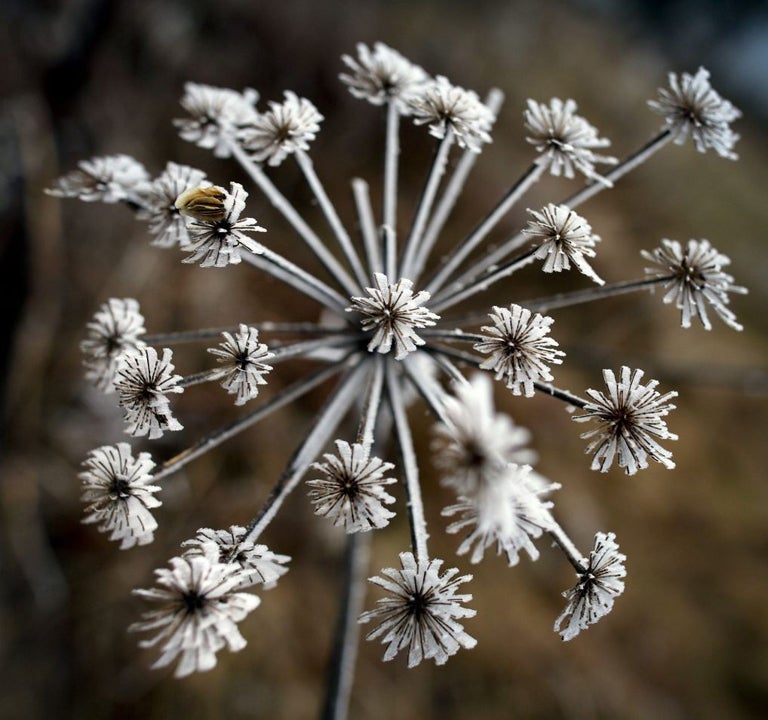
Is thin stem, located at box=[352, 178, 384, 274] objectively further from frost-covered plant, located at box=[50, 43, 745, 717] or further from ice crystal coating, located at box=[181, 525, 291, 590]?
ice crystal coating, located at box=[181, 525, 291, 590]

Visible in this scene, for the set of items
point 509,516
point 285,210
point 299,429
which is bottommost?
point 509,516

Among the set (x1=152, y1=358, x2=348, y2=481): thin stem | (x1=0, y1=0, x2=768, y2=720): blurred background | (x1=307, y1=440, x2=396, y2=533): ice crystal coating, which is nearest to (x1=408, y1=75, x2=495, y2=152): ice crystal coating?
(x1=152, y1=358, x2=348, y2=481): thin stem

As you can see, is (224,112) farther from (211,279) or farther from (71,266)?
(71,266)

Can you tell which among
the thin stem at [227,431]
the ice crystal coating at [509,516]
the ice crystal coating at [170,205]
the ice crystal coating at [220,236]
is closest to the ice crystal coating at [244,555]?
the thin stem at [227,431]

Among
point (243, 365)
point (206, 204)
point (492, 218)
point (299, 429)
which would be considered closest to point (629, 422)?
point (492, 218)

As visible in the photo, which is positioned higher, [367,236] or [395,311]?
[367,236]

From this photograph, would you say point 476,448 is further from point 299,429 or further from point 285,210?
point 299,429

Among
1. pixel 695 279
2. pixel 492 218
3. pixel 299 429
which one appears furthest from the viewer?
pixel 299 429

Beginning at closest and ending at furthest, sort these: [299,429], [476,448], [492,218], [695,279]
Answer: [476,448] → [695,279] → [492,218] → [299,429]
